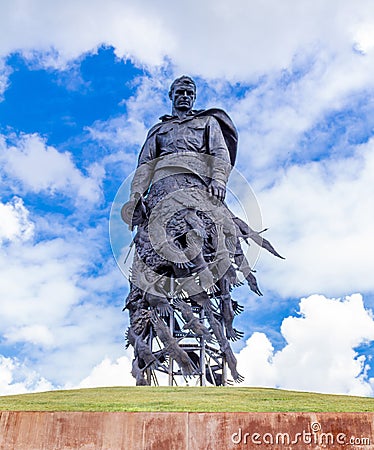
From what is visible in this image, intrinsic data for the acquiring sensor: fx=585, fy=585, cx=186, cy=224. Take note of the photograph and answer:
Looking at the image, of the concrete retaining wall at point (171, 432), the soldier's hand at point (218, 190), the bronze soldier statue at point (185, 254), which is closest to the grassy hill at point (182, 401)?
the concrete retaining wall at point (171, 432)

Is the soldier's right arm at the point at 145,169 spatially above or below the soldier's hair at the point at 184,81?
below

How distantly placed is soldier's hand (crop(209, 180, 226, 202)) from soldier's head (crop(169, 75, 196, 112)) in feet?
11.2

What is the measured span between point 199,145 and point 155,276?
15.0 ft

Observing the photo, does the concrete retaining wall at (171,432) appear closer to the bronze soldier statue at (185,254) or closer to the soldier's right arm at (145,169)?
the bronze soldier statue at (185,254)

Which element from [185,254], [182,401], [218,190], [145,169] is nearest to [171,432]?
[182,401]

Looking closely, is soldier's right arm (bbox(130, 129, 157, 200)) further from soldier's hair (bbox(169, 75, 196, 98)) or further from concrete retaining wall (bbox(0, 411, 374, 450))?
concrete retaining wall (bbox(0, 411, 374, 450))

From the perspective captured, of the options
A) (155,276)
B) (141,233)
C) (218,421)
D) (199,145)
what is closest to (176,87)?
(199,145)

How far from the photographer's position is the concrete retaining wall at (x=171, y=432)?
7.98 m

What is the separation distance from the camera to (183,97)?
19562mm

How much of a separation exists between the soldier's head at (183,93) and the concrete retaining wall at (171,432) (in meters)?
13.3
